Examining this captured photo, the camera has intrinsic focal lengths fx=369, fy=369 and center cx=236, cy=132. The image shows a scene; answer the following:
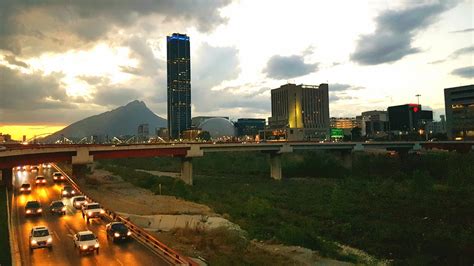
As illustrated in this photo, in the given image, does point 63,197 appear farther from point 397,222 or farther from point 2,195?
point 397,222

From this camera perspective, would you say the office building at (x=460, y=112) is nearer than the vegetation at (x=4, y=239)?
No

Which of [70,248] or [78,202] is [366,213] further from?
[78,202]

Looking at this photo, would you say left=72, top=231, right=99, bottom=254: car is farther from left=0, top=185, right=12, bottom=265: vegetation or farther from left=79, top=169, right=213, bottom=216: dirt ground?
left=79, top=169, right=213, bottom=216: dirt ground

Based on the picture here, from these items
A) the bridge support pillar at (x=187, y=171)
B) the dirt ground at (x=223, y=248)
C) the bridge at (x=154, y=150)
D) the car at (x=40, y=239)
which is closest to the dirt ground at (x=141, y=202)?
the dirt ground at (x=223, y=248)

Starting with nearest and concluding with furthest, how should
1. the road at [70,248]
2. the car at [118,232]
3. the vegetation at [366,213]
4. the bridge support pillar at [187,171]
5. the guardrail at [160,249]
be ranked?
the guardrail at [160,249]
the road at [70,248]
the car at [118,232]
the vegetation at [366,213]
the bridge support pillar at [187,171]

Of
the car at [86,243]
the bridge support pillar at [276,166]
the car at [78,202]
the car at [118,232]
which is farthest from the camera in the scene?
the bridge support pillar at [276,166]

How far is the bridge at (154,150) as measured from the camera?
62.4 m

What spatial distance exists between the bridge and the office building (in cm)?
5968

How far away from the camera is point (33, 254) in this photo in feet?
97.4

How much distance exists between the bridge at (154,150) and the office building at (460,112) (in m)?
59.7

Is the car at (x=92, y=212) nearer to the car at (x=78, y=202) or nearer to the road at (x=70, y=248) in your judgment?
the road at (x=70, y=248)

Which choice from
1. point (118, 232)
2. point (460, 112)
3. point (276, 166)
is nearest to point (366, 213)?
point (118, 232)

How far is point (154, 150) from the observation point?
85688mm

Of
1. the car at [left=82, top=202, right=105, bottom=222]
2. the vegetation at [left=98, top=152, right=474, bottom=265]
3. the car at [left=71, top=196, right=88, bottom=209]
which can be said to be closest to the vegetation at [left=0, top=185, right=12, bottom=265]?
the car at [left=82, top=202, right=105, bottom=222]
